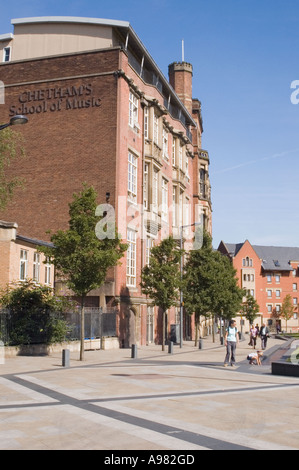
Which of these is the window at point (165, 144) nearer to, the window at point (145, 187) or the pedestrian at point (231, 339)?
the window at point (145, 187)

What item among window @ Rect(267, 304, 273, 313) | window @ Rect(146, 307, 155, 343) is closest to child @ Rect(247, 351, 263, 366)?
window @ Rect(146, 307, 155, 343)

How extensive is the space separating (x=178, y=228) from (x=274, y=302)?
64.1 metres

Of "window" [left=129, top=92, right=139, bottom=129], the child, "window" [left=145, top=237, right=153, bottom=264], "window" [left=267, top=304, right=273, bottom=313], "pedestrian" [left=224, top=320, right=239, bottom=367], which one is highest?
"window" [left=129, top=92, right=139, bottom=129]

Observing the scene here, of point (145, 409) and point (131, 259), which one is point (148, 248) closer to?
point (131, 259)

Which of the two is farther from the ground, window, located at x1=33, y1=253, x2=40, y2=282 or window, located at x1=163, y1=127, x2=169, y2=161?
window, located at x1=163, y1=127, x2=169, y2=161

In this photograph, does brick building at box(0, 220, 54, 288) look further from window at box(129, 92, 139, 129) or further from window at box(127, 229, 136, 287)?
window at box(129, 92, 139, 129)

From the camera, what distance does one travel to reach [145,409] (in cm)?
1030

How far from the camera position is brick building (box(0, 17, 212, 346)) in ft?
107

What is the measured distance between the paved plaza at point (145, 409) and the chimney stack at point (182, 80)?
1724 inches

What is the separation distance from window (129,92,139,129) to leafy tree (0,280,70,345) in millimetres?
14686

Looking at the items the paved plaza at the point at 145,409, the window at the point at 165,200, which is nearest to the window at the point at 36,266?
the paved plaza at the point at 145,409

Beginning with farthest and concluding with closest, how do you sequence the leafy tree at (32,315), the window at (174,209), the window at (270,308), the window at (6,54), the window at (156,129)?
the window at (270,308) < the window at (174,209) < the window at (156,129) < the window at (6,54) < the leafy tree at (32,315)

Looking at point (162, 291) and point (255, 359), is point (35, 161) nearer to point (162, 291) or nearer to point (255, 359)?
point (162, 291)

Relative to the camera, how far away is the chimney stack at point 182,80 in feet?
188
